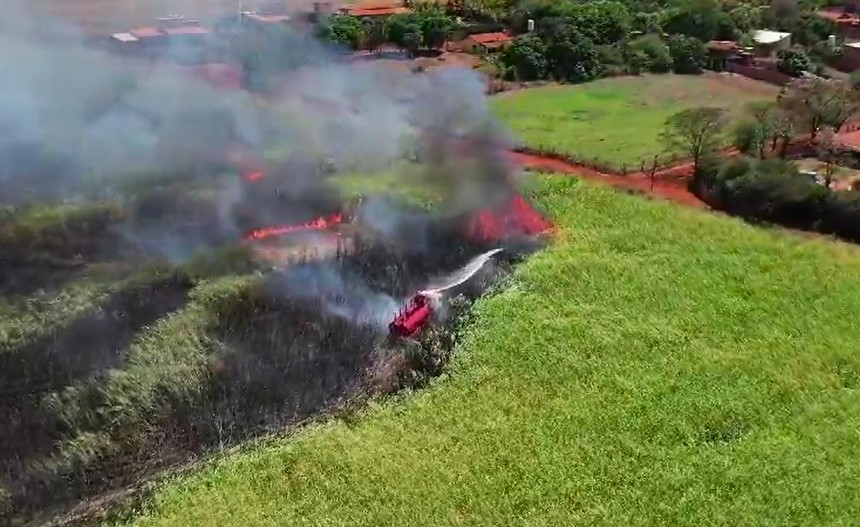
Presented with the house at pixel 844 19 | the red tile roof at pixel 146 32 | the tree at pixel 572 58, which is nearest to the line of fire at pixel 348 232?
the red tile roof at pixel 146 32

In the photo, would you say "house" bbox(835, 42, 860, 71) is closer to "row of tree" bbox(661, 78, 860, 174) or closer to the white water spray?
→ "row of tree" bbox(661, 78, 860, 174)

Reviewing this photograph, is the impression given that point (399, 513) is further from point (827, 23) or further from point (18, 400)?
point (827, 23)

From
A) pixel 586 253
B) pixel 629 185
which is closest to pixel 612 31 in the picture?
pixel 629 185

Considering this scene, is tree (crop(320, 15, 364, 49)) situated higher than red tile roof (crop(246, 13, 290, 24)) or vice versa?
red tile roof (crop(246, 13, 290, 24))

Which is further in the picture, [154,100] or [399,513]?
[154,100]

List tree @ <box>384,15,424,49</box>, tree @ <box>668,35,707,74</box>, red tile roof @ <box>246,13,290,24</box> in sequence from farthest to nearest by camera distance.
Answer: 1. tree @ <box>384,15,424,49</box>
2. tree @ <box>668,35,707,74</box>
3. red tile roof @ <box>246,13,290,24</box>

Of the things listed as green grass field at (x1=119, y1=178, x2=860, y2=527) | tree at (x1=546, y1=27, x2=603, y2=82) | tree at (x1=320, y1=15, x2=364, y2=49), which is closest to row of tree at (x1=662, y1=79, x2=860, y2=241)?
green grass field at (x1=119, y1=178, x2=860, y2=527)

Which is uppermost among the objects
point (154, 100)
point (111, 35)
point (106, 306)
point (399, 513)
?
point (111, 35)

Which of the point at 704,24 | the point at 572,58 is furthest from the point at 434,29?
the point at 704,24
